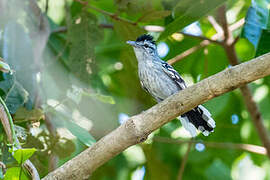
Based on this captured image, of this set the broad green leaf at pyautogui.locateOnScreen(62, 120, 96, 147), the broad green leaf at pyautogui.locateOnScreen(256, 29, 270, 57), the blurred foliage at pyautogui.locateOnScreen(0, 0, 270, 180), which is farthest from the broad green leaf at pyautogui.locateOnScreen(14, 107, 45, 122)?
the broad green leaf at pyautogui.locateOnScreen(256, 29, 270, 57)

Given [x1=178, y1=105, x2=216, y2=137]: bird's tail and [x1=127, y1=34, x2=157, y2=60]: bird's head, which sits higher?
[x1=127, y1=34, x2=157, y2=60]: bird's head

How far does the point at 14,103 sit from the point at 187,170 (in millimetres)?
3002

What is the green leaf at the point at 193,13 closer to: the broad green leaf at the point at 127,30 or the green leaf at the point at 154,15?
the green leaf at the point at 154,15

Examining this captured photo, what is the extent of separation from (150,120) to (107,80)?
3415 millimetres

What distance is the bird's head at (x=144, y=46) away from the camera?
515 centimetres

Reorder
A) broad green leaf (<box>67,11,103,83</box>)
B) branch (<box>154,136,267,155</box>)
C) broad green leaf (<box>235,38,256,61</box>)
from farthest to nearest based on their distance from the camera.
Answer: broad green leaf (<box>235,38,256,61</box>) → branch (<box>154,136,267,155</box>) → broad green leaf (<box>67,11,103,83</box>)

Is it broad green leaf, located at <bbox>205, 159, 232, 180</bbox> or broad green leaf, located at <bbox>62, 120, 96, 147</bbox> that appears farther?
broad green leaf, located at <bbox>205, 159, 232, 180</bbox>

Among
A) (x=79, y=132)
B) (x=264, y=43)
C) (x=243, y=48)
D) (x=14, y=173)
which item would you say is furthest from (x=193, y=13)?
(x=243, y=48)

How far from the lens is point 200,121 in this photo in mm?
4453

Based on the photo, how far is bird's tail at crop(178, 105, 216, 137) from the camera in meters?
4.35

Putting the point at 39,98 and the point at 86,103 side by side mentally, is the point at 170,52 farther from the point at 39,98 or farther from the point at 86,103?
the point at 39,98

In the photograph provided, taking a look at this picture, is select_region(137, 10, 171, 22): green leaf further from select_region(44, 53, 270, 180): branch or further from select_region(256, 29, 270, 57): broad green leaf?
select_region(44, 53, 270, 180): branch

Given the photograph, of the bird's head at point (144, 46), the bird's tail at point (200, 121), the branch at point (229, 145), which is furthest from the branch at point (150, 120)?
the branch at point (229, 145)

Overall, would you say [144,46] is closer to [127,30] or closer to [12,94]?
[127,30]
